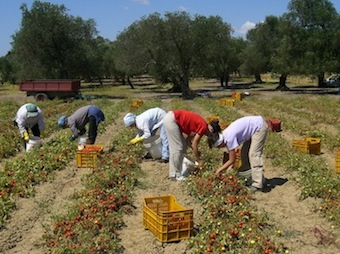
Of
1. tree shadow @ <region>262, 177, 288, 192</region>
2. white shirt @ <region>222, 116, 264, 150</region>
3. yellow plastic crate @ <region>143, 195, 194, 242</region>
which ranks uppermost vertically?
white shirt @ <region>222, 116, 264, 150</region>

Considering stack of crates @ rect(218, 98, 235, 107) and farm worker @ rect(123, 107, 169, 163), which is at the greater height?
farm worker @ rect(123, 107, 169, 163)

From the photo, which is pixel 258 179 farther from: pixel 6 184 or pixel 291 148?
pixel 6 184

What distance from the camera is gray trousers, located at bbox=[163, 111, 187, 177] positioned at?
340 inches

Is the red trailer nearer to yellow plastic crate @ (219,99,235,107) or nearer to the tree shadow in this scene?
yellow plastic crate @ (219,99,235,107)

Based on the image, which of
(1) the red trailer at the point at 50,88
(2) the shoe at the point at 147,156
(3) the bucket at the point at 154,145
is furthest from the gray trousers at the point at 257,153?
(1) the red trailer at the point at 50,88

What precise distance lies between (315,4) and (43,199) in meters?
36.5

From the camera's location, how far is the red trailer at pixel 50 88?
3181 cm

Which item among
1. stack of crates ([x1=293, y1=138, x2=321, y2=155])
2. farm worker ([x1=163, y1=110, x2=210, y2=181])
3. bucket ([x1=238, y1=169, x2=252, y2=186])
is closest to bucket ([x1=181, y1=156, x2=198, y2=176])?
farm worker ([x1=163, y1=110, x2=210, y2=181])

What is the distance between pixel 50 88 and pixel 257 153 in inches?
1024

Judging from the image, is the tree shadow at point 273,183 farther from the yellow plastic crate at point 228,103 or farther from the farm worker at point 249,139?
the yellow plastic crate at point 228,103

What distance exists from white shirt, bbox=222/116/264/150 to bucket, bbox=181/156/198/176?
1.17 m

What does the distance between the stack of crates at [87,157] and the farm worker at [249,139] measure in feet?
10.8

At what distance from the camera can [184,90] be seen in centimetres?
3609

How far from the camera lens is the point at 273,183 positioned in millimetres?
9062
